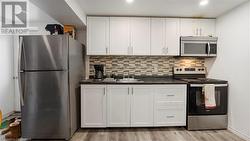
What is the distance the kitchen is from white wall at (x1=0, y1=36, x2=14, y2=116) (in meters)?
0.03

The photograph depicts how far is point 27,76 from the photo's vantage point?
251 centimetres

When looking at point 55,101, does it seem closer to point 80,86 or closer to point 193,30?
point 80,86

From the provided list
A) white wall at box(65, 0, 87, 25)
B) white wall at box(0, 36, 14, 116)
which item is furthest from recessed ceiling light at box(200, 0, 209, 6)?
white wall at box(0, 36, 14, 116)

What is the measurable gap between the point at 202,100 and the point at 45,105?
2797mm

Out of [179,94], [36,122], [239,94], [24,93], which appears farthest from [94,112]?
[239,94]

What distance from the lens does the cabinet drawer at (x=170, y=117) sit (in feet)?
10.1

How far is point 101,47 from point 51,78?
1.24m

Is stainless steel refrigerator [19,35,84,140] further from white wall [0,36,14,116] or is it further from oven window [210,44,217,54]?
oven window [210,44,217,54]

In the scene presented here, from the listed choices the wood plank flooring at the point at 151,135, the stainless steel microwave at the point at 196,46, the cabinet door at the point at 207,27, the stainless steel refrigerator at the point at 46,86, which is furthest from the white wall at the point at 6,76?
the cabinet door at the point at 207,27

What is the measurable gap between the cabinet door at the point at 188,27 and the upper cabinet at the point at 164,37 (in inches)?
5.7

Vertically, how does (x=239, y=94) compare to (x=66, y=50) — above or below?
below

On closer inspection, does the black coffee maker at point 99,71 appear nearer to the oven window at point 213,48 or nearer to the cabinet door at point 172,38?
the cabinet door at point 172,38

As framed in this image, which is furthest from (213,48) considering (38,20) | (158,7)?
(38,20)

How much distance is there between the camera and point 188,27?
11.4ft
